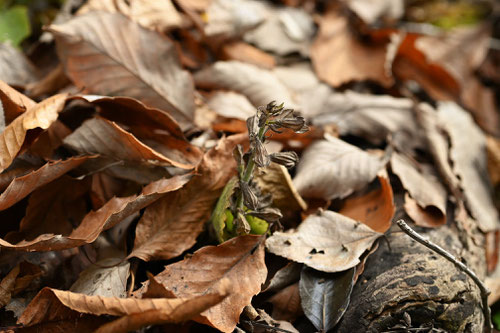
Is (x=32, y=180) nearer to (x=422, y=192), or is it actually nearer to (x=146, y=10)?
(x=146, y=10)

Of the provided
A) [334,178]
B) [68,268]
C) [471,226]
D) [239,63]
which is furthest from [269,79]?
[68,268]

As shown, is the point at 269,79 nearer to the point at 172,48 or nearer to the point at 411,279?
the point at 172,48

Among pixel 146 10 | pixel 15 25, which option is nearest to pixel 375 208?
pixel 146 10

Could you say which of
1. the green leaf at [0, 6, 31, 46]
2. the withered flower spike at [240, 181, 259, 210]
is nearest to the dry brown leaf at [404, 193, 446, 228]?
the withered flower spike at [240, 181, 259, 210]

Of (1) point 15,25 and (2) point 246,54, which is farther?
(2) point 246,54

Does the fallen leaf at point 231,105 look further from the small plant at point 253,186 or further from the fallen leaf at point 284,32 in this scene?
the fallen leaf at point 284,32

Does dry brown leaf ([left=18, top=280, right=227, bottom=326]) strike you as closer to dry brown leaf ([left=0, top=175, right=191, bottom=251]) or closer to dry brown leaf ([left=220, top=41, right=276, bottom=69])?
dry brown leaf ([left=0, top=175, right=191, bottom=251])

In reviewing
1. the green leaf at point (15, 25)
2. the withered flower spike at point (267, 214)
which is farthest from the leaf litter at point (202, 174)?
the green leaf at point (15, 25)
